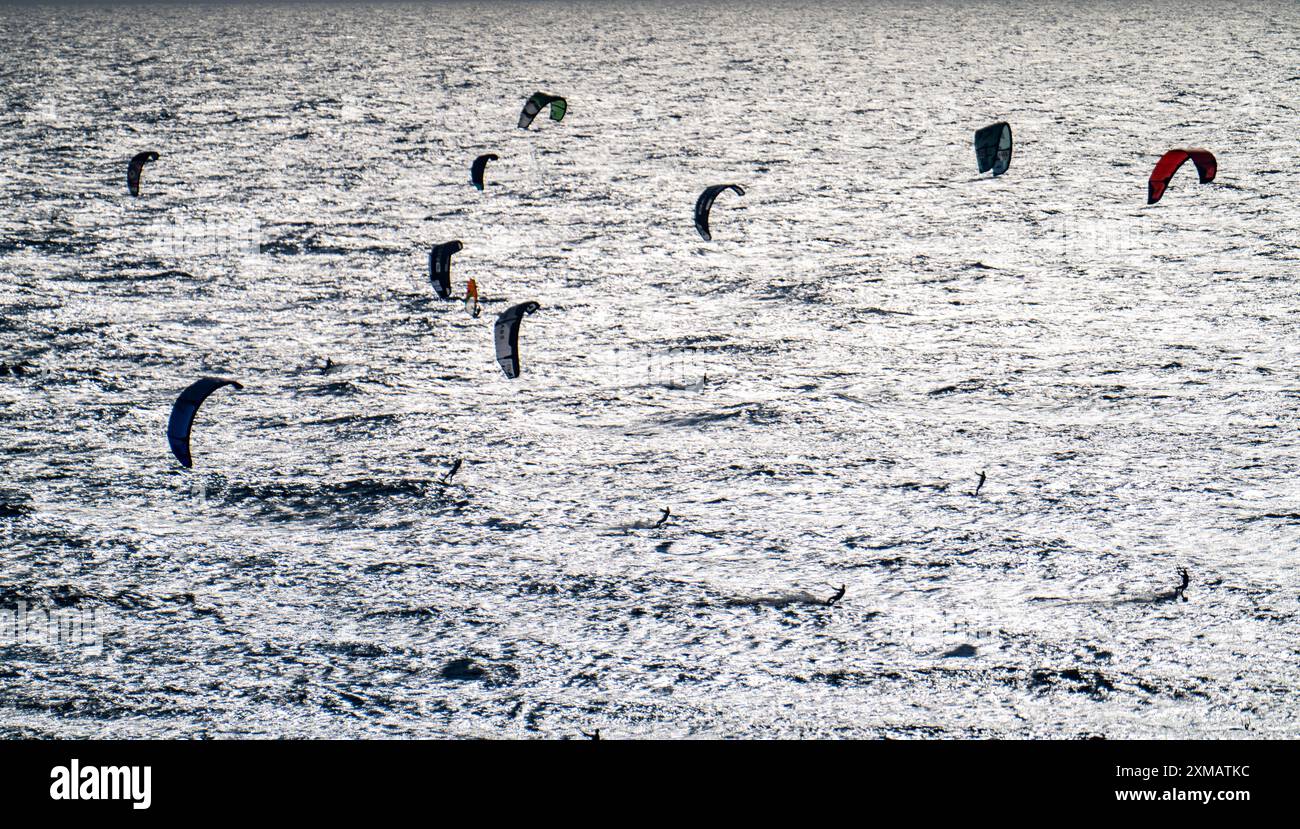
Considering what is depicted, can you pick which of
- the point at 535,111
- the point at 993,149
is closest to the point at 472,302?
the point at 993,149

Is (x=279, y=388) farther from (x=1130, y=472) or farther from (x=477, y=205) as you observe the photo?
(x=477, y=205)

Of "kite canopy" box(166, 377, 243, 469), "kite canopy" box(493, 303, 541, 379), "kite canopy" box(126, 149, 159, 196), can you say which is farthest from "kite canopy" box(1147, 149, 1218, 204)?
"kite canopy" box(126, 149, 159, 196)

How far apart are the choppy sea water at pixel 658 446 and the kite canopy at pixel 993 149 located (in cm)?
24

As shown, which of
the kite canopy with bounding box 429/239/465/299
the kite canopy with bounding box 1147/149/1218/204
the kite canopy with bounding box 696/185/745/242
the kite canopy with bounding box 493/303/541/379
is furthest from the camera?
the kite canopy with bounding box 1147/149/1218/204

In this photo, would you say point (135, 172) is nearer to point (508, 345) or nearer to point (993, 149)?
point (508, 345)

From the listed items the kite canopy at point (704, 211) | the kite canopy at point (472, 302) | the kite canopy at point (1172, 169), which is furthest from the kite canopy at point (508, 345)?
the kite canopy at point (1172, 169)

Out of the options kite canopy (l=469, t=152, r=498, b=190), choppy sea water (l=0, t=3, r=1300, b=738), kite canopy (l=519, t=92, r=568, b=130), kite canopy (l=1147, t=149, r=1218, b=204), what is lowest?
choppy sea water (l=0, t=3, r=1300, b=738)

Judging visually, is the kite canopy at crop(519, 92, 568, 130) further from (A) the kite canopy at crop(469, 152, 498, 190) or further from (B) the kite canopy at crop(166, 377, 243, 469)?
(B) the kite canopy at crop(166, 377, 243, 469)

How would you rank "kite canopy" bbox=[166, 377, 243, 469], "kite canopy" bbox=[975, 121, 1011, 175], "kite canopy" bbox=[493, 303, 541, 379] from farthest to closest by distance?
1. "kite canopy" bbox=[975, 121, 1011, 175]
2. "kite canopy" bbox=[493, 303, 541, 379]
3. "kite canopy" bbox=[166, 377, 243, 469]

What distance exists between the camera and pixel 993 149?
6578mm

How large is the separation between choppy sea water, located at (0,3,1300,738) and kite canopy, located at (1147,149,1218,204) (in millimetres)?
84

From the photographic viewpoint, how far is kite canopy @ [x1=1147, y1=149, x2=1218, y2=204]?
5535 millimetres

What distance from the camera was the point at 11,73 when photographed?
11.3 m

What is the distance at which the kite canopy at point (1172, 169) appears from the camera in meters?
5.54
